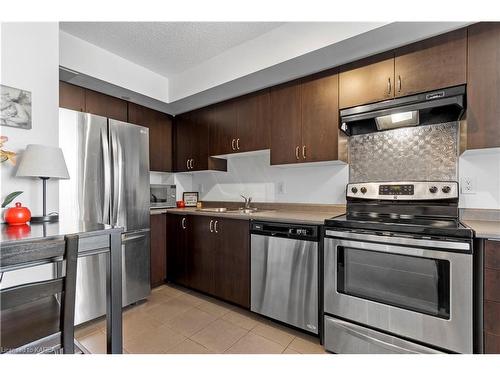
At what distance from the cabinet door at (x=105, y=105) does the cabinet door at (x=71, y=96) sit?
0.05m

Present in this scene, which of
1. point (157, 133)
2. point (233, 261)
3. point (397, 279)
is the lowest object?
point (233, 261)

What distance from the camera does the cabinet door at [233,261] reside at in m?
2.24

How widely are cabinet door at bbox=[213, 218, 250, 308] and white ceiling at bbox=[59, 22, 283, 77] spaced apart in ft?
5.71

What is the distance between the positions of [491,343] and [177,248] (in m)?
2.68

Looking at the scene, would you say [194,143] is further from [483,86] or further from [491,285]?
[491,285]

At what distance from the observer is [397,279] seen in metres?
1.51

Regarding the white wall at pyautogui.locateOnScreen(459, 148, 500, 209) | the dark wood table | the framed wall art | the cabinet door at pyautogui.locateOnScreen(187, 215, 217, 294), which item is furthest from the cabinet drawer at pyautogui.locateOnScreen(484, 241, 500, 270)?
the framed wall art

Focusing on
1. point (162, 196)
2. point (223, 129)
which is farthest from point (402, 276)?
point (162, 196)

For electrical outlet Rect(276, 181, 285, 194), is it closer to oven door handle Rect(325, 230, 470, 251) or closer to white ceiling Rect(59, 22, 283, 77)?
oven door handle Rect(325, 230, 470, 251)

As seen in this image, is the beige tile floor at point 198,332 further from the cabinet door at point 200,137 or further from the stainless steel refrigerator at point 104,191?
the cabinet door at point 200,137

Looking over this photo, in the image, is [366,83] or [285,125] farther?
[285,125]

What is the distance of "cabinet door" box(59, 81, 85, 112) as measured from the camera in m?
2.29
